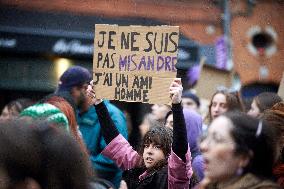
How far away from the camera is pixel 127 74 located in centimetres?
440

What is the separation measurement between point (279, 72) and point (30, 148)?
519 inches

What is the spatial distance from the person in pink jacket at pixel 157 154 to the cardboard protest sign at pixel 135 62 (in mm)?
135

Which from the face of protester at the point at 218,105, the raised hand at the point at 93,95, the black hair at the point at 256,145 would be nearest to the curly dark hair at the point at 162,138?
the raised hand at the point at 93,95

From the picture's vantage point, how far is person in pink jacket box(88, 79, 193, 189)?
11.9ft

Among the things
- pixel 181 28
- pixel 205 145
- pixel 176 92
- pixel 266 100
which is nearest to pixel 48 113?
pixel 176 92

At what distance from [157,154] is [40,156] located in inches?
76.2

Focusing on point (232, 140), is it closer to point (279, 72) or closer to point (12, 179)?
point (12, 179)

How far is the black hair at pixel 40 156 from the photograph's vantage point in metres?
2.12

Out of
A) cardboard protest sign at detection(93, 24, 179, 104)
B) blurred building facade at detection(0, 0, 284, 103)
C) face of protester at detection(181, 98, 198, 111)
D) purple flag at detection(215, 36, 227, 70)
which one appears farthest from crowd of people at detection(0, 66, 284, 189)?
purple flag at detection(215, 36, 227, 70)

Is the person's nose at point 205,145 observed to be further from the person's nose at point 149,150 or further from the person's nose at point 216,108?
the person's nose at point 216,108

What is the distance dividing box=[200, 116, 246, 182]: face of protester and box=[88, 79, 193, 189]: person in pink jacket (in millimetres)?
807

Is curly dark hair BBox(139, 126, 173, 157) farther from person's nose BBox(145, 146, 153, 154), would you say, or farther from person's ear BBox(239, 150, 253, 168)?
person's ear BBox(239, 150, 253, 168)

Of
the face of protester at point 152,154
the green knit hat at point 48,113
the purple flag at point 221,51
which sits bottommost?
the face of protester at point 152,154

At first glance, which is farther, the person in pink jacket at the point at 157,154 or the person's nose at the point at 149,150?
the person's nose at the point at 149,150
